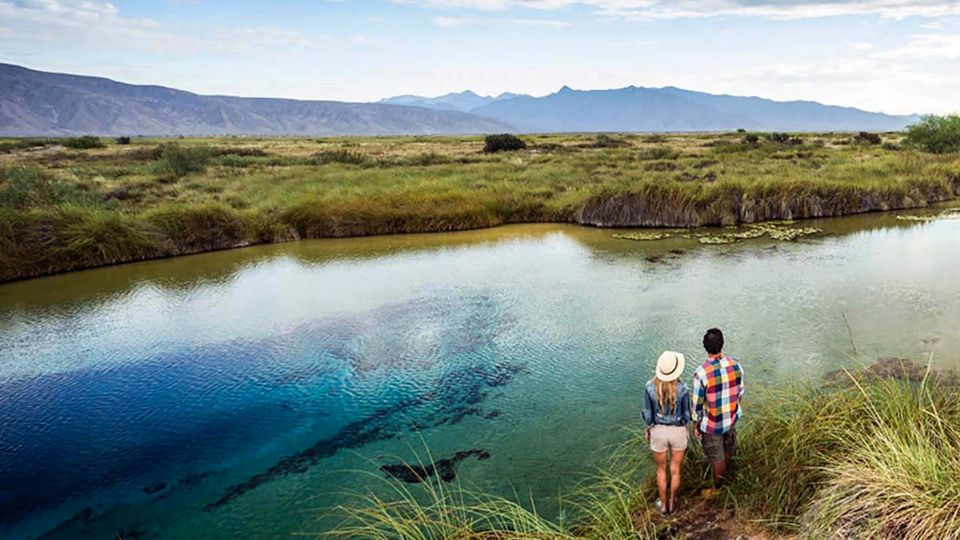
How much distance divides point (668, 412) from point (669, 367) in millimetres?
396

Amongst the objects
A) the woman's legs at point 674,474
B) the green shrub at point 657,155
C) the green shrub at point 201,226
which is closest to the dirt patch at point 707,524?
the woman's legs at point 674,474

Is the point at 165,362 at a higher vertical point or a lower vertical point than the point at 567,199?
lower

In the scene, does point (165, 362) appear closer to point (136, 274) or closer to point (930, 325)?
point (136, 274)

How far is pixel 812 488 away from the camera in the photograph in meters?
4.47

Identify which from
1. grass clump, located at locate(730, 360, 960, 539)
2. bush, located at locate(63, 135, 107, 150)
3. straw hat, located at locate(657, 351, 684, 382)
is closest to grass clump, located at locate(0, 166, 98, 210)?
straw hat, located at locate(657, 351, 684, 382)

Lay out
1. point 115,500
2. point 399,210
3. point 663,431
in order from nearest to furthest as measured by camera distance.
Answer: point 663,431 → point 115,500 → point 399,210

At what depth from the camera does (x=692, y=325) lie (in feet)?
33.4

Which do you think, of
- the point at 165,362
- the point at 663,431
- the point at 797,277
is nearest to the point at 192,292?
the point at 165,362

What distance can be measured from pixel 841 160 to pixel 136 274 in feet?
110

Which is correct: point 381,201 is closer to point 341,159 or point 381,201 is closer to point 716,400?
point 716,400

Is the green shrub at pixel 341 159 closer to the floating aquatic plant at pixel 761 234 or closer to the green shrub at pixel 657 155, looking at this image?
the green shrub at pixel 657 155

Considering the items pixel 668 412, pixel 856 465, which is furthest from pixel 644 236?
pixel 856 465

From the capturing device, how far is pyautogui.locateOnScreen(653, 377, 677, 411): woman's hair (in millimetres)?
4598

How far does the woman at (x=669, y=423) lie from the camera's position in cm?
460
